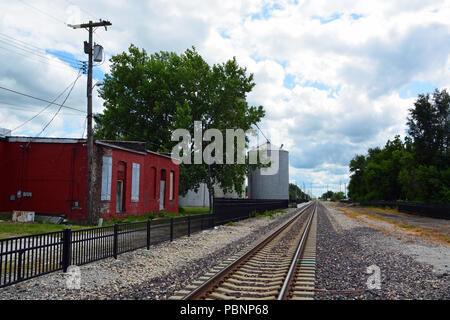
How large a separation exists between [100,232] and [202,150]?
A: 29.4 metres

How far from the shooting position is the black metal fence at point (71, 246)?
719 cm

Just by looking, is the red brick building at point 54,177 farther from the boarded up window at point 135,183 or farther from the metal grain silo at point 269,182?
the metal grain silo at point 269,182

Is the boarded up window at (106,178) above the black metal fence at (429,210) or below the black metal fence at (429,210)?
above

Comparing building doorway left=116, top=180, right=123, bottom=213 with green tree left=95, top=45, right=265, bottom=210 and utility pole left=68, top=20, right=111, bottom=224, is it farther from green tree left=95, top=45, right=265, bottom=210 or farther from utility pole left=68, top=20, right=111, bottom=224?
green tree left=95, top=45, right=265, bottom=210

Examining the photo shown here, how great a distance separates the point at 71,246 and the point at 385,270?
794 cm

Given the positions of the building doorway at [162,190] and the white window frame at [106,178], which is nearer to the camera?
the white window frame at [106,178]

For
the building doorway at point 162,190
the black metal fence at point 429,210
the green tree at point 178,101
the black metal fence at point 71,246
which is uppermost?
the green tree at point 178,101

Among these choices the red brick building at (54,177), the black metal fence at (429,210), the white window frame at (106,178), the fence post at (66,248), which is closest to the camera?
the fence post at (66,248)

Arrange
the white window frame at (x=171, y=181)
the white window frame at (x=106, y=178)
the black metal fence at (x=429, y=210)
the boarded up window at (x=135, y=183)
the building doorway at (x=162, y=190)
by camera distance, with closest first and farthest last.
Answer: the white window frame at (x=106, y=178)
the boarded up window at (x=135, y=183)
the building doorway at (x=162, y=190)
the black metal fence at (x=429, y=210)
the white window frame at (x=171, y=181)

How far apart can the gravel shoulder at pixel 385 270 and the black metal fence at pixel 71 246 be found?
221 inches

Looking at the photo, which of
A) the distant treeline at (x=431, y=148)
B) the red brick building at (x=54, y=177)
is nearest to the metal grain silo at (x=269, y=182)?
the distant treeline at (x=431, y=148)

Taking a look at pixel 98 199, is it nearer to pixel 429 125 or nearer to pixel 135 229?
pixel 135 229

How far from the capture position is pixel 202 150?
38844 millimetres
